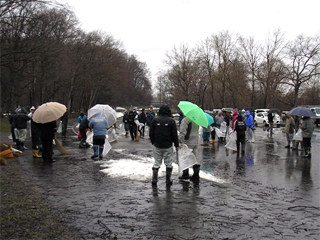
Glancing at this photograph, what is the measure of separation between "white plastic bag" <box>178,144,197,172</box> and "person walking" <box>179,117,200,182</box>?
20 centimetres

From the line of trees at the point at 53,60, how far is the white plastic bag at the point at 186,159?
25.1ft

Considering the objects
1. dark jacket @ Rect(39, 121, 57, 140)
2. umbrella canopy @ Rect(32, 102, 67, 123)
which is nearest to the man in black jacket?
umbrella canopy @ Rect(32, 102, 67, 123)

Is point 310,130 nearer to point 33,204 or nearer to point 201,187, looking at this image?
point 201,187

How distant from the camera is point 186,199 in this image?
659 centimetres

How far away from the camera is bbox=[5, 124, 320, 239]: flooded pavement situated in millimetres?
4922

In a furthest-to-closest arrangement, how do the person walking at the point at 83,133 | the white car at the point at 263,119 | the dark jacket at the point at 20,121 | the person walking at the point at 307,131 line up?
the white car at the point at 263,119, the person walking at the point at 83,133, the dark jacket at the point at 20,121, the person walking at the point at 307,131

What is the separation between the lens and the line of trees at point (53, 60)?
19.3 meters

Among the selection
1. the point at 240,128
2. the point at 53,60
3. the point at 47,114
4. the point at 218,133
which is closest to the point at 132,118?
the point at 218,133

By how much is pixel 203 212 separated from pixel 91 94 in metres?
62.9

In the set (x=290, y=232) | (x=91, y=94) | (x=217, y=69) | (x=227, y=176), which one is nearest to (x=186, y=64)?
(x=217, y=69)

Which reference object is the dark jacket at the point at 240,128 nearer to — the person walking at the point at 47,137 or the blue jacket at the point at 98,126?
the blue jacket at the point at 98,126

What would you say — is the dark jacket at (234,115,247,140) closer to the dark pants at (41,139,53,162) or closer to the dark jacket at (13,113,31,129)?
the dark pants at (41,139,53,162)

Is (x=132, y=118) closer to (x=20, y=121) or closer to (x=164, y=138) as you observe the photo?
(x=20, y=121)

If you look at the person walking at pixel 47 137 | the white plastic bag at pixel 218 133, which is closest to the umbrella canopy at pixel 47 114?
the person walking at pixel 47 137
